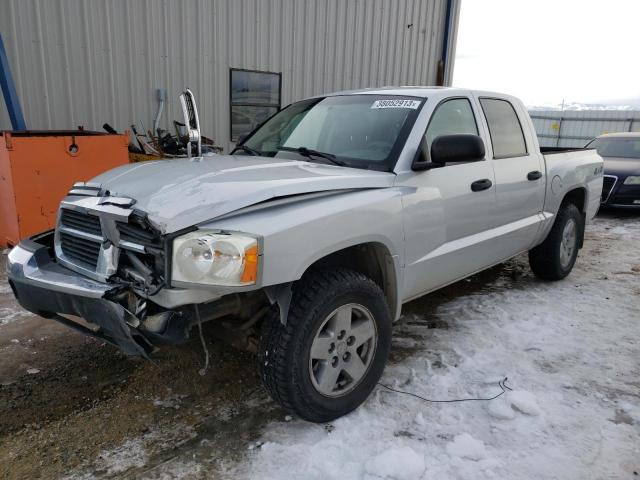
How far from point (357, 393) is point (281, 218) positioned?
1090 mm

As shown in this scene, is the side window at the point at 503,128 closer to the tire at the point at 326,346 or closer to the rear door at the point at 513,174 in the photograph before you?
the rear door at the point at 513,174

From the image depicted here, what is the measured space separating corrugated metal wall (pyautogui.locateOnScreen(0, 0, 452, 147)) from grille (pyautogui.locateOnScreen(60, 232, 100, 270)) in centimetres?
447

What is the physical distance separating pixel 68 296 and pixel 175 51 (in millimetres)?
5899

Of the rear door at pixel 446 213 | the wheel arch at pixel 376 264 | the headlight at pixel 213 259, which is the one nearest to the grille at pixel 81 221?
the headlight at pixel 213 259

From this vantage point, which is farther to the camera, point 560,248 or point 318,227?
point 560,248

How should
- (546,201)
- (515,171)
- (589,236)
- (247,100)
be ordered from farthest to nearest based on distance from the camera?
1. (247,100)
2. (589,236)
3. (546,201)
4. (515,171)

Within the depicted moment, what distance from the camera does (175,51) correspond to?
23.9ft

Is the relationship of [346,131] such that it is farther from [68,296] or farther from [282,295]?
[68,296]

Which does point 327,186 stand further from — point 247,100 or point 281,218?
point 247,100

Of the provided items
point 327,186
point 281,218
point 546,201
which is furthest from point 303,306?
point 546,201

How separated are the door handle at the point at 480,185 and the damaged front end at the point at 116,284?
169 cm

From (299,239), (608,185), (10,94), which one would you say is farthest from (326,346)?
(608,185)

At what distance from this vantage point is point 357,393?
8.75ft

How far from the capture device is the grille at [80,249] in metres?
2.43
